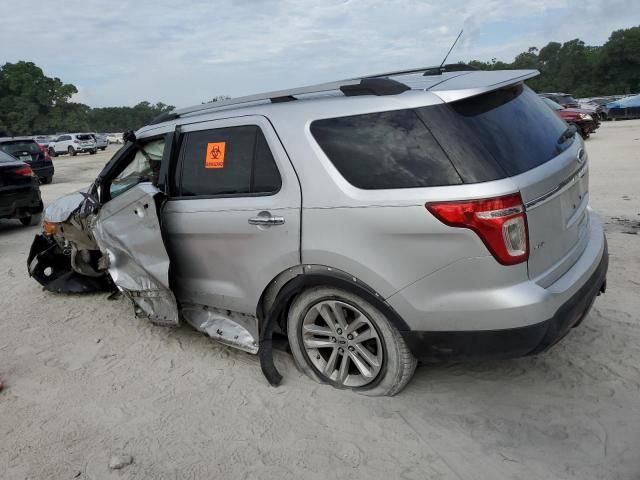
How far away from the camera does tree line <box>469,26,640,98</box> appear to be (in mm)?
69312

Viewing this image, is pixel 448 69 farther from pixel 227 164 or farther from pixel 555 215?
pixel 227 164

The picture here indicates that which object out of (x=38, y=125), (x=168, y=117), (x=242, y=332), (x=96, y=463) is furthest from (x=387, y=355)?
(x=38, y=125)

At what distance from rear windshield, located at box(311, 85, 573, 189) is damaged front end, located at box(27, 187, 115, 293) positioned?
277 centimetres

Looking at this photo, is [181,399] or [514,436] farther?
[181,399]

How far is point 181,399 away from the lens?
3328 millimetres

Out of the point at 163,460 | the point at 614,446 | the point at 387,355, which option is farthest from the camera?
the point at 387,355

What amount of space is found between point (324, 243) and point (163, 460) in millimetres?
1416

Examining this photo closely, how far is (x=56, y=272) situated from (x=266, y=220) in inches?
135

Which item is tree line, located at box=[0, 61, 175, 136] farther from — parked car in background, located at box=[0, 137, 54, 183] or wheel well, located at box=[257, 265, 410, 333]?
wheel well, located at box=[257, 265, 410, 333]

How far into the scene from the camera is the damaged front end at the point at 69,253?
16.2 ft

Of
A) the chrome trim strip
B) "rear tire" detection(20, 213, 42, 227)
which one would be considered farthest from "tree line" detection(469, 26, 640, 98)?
the chrome trim strip

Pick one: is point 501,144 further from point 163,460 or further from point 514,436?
point 163,460

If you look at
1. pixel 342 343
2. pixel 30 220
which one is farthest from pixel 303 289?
pixel 30 220

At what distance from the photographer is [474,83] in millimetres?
2797
